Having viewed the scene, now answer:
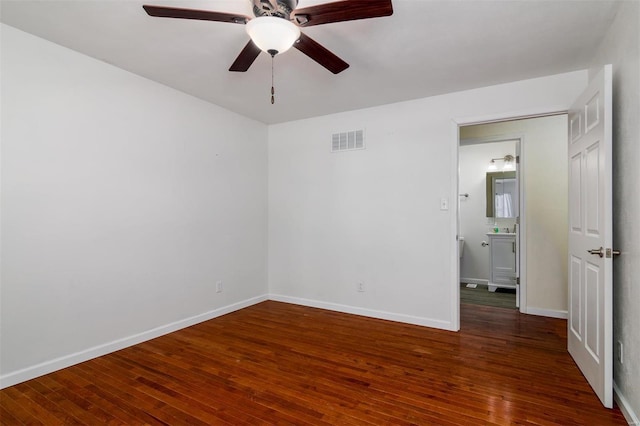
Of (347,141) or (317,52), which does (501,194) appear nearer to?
(347,141)

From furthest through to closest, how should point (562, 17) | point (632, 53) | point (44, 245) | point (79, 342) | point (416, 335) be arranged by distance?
point (416, 335) → point (79, 342) → point (44, 245) → point (562, 17) → point (632, 53)

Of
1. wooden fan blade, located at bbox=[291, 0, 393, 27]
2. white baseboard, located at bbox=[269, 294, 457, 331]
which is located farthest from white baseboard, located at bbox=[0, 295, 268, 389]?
wooden fan blade, located at bbox=[291, 0, 393, 27]

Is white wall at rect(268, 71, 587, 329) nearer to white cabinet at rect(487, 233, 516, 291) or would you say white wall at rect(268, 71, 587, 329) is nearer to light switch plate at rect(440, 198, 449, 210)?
light switch plate at rect(440, 198, 449, 210)

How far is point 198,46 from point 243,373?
2.55 meters

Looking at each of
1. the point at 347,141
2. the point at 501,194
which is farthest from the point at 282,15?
the point at 501,194

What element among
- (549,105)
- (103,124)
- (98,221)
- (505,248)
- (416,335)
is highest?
(549,105)

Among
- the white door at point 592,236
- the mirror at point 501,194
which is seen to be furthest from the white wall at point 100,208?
the mirror at point 501,194

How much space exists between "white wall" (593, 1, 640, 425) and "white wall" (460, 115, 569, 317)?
1.79m

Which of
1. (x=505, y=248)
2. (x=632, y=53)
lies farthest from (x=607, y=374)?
(x=505, y=248)

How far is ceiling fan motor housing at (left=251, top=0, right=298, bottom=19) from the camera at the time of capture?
5.54 ft

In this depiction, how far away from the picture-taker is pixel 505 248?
515 cm

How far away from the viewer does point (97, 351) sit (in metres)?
2.74

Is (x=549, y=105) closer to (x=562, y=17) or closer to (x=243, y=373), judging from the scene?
(x=562, y=17)

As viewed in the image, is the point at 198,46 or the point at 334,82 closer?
the point at 198,46
